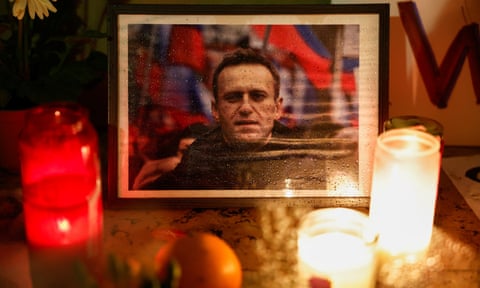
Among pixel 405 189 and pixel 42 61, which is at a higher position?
pixel 42 61

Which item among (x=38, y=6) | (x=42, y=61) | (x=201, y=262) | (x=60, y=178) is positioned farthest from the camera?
(x=42, y=61)

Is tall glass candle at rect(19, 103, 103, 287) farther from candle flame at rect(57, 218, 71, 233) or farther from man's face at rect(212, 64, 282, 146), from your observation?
man's face at rect(212, 64, 282, 146)

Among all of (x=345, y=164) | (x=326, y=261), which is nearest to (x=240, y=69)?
(x=345, y=164)

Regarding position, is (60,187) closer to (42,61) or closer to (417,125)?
(42,61)

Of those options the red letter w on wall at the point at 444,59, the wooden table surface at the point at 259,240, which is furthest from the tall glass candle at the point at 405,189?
the red letter w on wall at the point at 444,59

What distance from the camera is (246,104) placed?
0.98 metres

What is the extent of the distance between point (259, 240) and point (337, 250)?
163 millimetres

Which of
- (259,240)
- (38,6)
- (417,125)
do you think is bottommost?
(259,240)

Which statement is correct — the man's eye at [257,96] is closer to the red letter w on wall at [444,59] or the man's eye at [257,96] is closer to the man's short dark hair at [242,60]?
the man's short dark hair at [242,60]

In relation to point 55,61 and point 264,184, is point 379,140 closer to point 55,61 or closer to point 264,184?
point 264,184

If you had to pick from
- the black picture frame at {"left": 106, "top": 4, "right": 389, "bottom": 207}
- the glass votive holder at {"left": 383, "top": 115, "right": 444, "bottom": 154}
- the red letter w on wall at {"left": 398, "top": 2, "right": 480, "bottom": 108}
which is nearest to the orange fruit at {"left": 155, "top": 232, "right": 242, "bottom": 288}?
the black picture frame at {"left": 106, "top": 4, "right": 389, "bottom": 207}

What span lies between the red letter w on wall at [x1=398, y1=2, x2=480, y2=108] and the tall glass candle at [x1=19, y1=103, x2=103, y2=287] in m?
0.60

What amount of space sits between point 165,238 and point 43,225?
18 centimetres

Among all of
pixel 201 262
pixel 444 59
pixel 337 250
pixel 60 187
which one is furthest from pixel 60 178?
pixel 444 59
